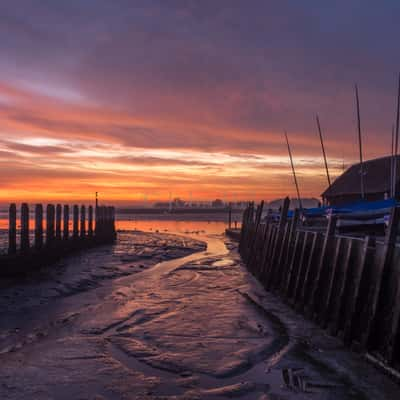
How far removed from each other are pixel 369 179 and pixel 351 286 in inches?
1405

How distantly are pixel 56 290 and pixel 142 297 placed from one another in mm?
3007

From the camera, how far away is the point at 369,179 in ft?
136

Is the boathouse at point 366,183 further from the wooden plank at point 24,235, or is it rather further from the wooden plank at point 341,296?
the wooden plank at point 341,296

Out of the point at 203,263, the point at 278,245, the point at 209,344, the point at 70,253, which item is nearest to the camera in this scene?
the point at 209,344

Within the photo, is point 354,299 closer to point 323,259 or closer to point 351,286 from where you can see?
point 351,286

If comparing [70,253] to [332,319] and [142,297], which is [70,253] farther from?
[332,319]

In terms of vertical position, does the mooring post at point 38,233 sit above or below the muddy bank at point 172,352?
above

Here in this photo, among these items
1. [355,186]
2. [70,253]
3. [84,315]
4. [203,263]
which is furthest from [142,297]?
[355,186]

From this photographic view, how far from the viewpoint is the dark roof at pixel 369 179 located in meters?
39.4

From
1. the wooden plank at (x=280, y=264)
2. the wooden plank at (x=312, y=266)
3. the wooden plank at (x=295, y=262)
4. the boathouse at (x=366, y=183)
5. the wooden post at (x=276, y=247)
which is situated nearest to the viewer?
the wooden plank at (x=312, y=266)

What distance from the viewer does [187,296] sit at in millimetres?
13758

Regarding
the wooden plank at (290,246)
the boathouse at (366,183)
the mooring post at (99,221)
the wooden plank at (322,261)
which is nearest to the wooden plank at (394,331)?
the wooden plank at (322,261)

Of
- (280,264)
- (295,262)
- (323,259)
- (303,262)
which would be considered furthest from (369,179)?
(323,259)

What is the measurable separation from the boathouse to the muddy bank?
28940 millimetres
